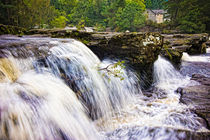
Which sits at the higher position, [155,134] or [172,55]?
Answer: [172,55]

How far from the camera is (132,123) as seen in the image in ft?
11.1

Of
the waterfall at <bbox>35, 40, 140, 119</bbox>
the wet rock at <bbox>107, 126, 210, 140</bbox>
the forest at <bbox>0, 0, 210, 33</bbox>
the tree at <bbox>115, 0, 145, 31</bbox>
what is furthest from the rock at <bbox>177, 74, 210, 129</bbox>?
the tree at <bbox>115, 0, 145, 31</bbox>

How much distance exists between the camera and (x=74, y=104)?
123 inches

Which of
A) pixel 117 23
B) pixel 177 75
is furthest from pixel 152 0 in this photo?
pixel 177 75

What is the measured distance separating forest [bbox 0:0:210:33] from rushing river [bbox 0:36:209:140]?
28.5 ft

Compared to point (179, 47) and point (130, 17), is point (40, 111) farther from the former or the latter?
point (130, 17)

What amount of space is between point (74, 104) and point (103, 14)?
1417 inches

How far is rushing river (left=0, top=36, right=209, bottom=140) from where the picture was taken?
Result: 2.23m

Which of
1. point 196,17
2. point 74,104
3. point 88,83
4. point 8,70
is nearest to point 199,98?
point 88,83

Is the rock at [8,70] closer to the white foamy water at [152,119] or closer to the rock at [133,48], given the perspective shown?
the white foamy water at [152,119]

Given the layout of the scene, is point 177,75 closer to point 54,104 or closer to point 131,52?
point 131,52

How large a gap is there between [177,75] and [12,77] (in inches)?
258

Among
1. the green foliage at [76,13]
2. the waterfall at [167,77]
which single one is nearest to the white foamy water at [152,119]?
the waterfall at [167,77]

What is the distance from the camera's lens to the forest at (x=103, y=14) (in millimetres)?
17448
